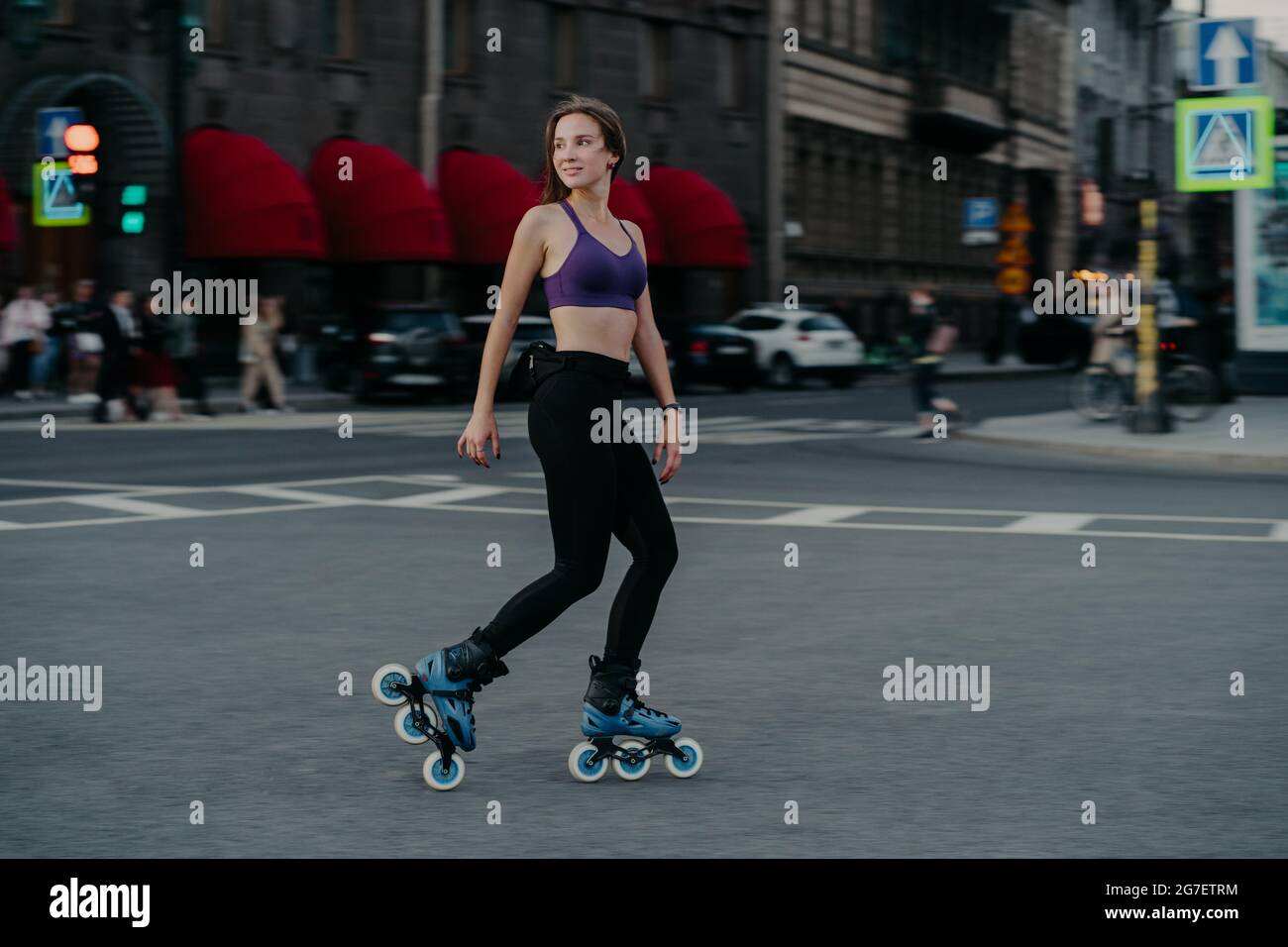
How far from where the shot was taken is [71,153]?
89.2 ft

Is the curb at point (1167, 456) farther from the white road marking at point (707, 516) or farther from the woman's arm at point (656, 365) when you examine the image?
the woman's arm at point (656, 365)

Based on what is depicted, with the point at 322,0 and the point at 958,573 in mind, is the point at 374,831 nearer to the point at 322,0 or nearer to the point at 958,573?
the point at 958,573

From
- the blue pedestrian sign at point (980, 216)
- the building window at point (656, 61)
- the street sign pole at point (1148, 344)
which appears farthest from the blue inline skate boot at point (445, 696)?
the building window at point (656, 61)

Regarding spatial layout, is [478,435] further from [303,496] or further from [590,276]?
[303,496]

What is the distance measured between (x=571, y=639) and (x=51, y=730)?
265 centimetres

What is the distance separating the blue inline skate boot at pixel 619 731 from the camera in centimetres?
645

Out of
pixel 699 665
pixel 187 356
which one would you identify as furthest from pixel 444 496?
pixel 187 356

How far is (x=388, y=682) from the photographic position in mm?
6375

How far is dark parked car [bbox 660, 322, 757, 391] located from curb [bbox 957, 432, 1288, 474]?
13427 mm

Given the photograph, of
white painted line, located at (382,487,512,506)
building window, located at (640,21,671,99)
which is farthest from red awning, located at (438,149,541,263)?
white painted line, located at (382,487,512,506)

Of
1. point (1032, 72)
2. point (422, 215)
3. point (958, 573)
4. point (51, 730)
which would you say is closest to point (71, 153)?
point (422, 215)

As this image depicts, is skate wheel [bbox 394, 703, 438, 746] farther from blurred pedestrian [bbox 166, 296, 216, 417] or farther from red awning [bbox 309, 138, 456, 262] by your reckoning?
red awning [bbox 309, 138, 456, 262]

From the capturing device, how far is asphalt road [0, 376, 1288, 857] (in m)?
5.94
